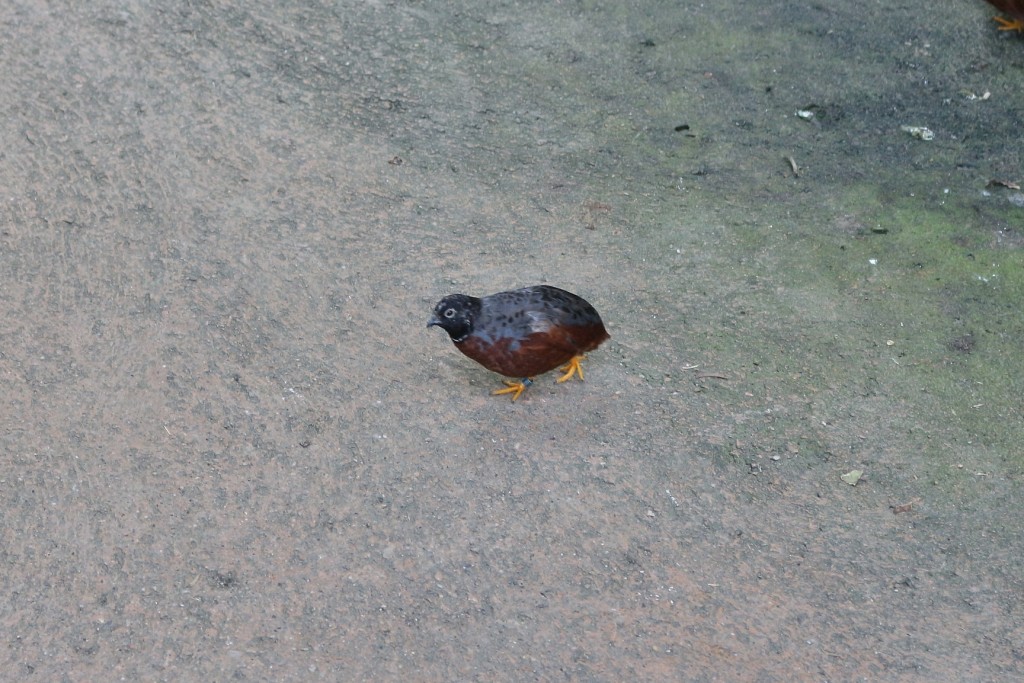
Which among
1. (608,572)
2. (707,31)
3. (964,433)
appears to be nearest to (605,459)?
(608,572)

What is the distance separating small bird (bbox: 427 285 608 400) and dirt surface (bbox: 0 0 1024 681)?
9.4 inches

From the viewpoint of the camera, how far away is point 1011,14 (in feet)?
22.6

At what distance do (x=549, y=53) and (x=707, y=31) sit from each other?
1159 mm

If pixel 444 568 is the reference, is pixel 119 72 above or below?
above

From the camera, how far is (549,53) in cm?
671

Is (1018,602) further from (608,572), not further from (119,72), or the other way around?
(119,72)

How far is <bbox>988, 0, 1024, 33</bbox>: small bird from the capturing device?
266 inches

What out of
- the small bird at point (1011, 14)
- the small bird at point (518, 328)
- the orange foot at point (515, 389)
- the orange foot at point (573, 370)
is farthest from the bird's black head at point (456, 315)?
the small bird at point (1011, 14)

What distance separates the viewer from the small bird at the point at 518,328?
421cm

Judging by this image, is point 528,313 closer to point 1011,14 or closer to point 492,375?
point 492,375

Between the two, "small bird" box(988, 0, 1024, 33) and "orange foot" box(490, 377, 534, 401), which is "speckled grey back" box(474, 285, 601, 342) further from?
"small bird" box(988, 0, 1024, 33)

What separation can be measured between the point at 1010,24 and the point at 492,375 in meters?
4.84

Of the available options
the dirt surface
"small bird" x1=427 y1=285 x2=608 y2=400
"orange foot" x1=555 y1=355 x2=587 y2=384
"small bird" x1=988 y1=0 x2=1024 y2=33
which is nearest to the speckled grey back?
"small bird" x1=427 y1=285 x2=608 y2=400

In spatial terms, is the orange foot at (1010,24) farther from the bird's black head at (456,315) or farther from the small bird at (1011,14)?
the bird's black head at (456,315)
